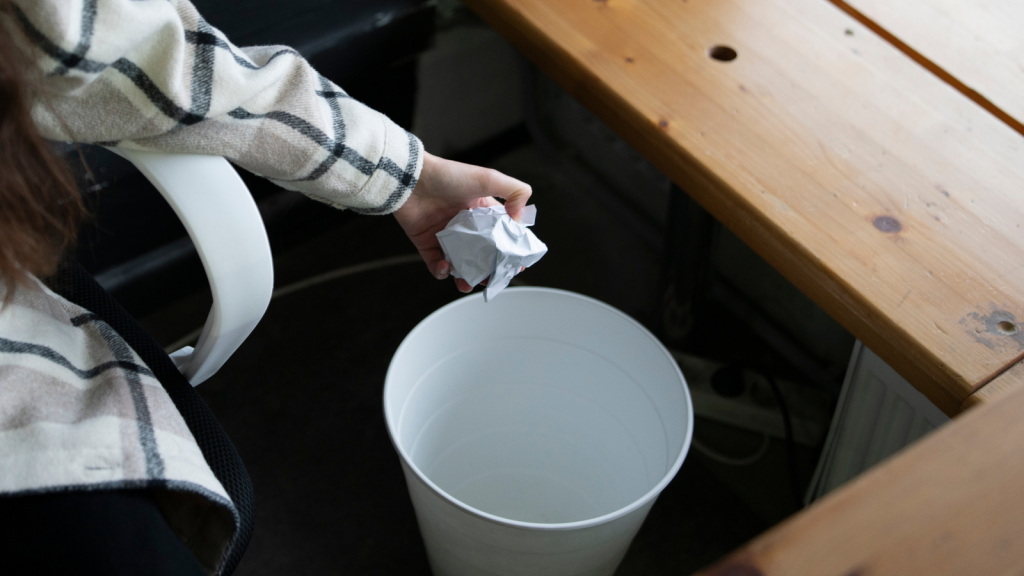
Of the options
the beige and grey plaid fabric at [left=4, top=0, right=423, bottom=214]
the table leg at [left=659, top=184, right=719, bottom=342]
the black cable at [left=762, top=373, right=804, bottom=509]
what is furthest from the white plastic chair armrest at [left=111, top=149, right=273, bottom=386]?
the black cable at [left=762, top=373, right=804, bottom=509]

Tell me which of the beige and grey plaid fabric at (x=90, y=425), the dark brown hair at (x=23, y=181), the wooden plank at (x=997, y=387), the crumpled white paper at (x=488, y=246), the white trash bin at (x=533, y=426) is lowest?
the white trash bin at (x=533, y=426)

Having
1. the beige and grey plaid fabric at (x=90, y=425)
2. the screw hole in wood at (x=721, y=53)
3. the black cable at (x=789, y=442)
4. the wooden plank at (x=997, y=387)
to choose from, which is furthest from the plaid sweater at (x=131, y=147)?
the black cable at (x=789, y=442)

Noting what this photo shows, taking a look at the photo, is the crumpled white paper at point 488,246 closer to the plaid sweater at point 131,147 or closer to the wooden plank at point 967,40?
the plaid sweater at point 131,147

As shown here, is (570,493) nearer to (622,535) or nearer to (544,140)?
(622,535)

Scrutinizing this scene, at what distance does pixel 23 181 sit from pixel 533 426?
623 millimetres

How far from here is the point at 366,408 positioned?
1112 millimetres

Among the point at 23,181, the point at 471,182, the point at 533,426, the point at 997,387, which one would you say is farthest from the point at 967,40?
the point at 23,181

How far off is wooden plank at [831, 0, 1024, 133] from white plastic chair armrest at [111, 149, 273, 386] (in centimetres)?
59

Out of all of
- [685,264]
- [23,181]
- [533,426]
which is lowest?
[533,426]

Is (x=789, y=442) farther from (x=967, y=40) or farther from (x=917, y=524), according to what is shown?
(x=917, y=524)

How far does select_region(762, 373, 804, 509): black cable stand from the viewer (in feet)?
3.21

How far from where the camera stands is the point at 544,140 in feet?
4.55

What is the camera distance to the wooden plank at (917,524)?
31cm

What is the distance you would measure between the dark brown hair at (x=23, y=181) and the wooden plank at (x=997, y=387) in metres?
0.57
